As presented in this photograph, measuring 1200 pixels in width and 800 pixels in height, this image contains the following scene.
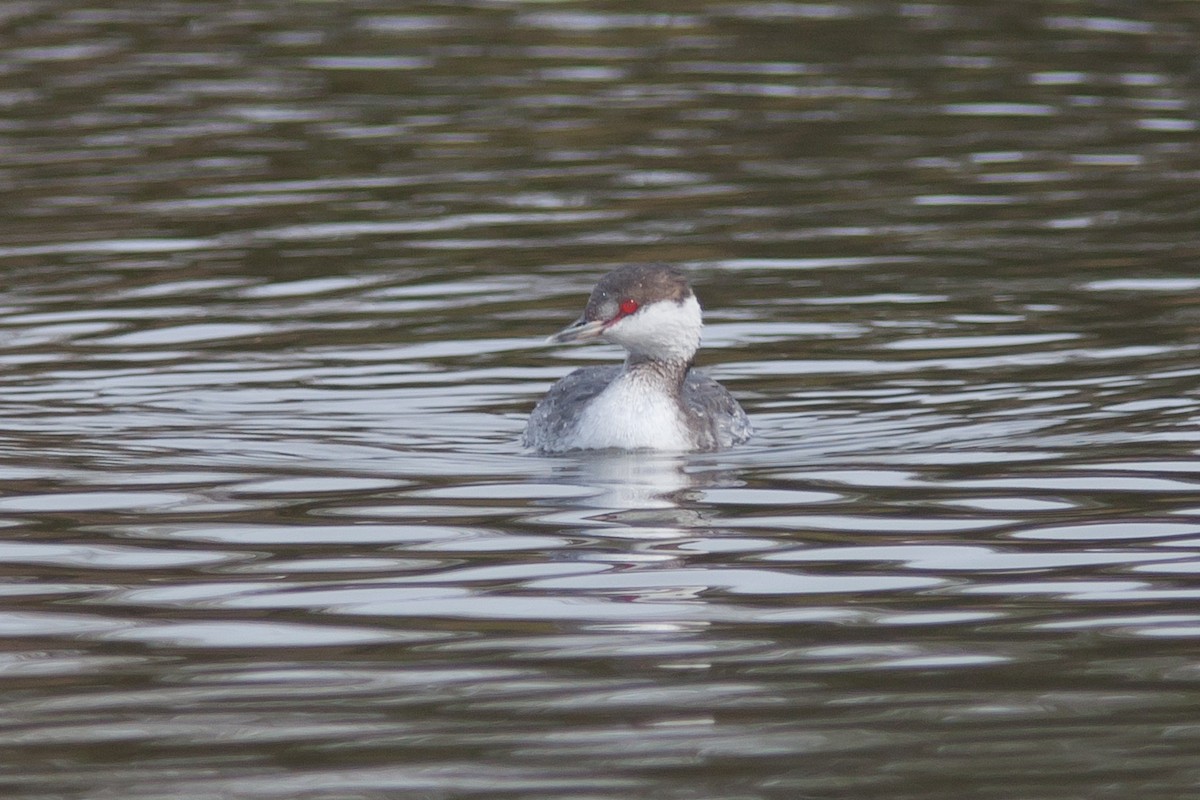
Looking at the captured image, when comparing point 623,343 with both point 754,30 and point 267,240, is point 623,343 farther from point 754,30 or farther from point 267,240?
point 754,30

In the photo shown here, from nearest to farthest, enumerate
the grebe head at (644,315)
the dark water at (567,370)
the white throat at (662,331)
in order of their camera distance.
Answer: the dark water at (567,370) → the grebe head at (644,315) → the white throat at (662,331)

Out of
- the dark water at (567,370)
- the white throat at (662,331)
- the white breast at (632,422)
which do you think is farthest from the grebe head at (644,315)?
the dark water at (567,370)

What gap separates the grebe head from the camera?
11828 mm

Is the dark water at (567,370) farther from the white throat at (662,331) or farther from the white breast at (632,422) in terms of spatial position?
the white throat at (662,331)

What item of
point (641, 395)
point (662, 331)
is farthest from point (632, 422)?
point (662, 331)

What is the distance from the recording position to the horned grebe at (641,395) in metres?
11.9

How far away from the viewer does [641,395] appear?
39.2 ft

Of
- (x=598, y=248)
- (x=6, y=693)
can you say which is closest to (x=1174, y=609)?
(x=6, y=693)

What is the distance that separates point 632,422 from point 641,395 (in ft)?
0.50

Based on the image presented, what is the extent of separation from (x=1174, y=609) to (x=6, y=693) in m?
3.77

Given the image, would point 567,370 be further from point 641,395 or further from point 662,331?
point 641,395

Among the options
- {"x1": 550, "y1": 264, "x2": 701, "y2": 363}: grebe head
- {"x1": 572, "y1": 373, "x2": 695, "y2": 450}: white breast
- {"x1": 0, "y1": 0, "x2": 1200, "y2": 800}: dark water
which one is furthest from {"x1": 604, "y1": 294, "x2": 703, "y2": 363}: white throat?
{"x1": 0, "y1": 0, "x2": 1200, "y2": 800}: dark water

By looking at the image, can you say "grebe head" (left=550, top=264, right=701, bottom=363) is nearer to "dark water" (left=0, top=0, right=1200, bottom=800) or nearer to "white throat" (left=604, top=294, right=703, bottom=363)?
"white throat" (left=604, top=294, right=703, bottom=363)

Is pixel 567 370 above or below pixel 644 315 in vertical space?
below
